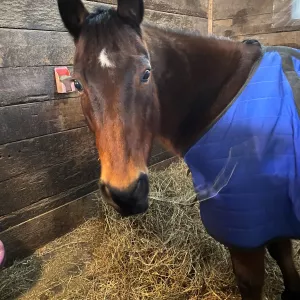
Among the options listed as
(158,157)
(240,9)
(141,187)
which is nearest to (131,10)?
(141,187)

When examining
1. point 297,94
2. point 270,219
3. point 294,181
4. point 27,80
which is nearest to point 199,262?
point 270,219

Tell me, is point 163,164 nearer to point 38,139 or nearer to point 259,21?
point 38,139

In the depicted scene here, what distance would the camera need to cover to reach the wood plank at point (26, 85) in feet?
5.57

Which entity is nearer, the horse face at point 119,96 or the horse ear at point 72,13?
the horse face at point 119,96

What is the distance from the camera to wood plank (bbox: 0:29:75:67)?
1.68m

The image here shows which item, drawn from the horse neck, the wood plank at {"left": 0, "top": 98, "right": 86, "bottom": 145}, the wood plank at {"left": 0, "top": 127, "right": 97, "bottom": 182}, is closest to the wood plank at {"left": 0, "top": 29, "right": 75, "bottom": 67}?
the wood plank at {"left": 0, "top": 98, "right": 86, "bottom": 145}

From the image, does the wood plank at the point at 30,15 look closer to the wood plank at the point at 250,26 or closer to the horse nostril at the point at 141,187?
the horse nostril at the point at 141,187

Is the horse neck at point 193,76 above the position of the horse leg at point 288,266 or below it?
above

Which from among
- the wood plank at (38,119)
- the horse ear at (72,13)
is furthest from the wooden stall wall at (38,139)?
the horse ear at (72,13)

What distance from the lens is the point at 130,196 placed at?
2.68 ft

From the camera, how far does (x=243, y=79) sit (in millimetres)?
1072

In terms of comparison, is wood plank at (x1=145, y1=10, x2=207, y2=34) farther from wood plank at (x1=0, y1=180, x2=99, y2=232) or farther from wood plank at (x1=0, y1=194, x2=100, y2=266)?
wood plank at (x1=0, y1=194, x2=100, y2=266)

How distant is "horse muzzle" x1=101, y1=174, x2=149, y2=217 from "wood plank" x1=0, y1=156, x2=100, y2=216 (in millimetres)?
1114

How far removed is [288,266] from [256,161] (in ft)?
2.50
